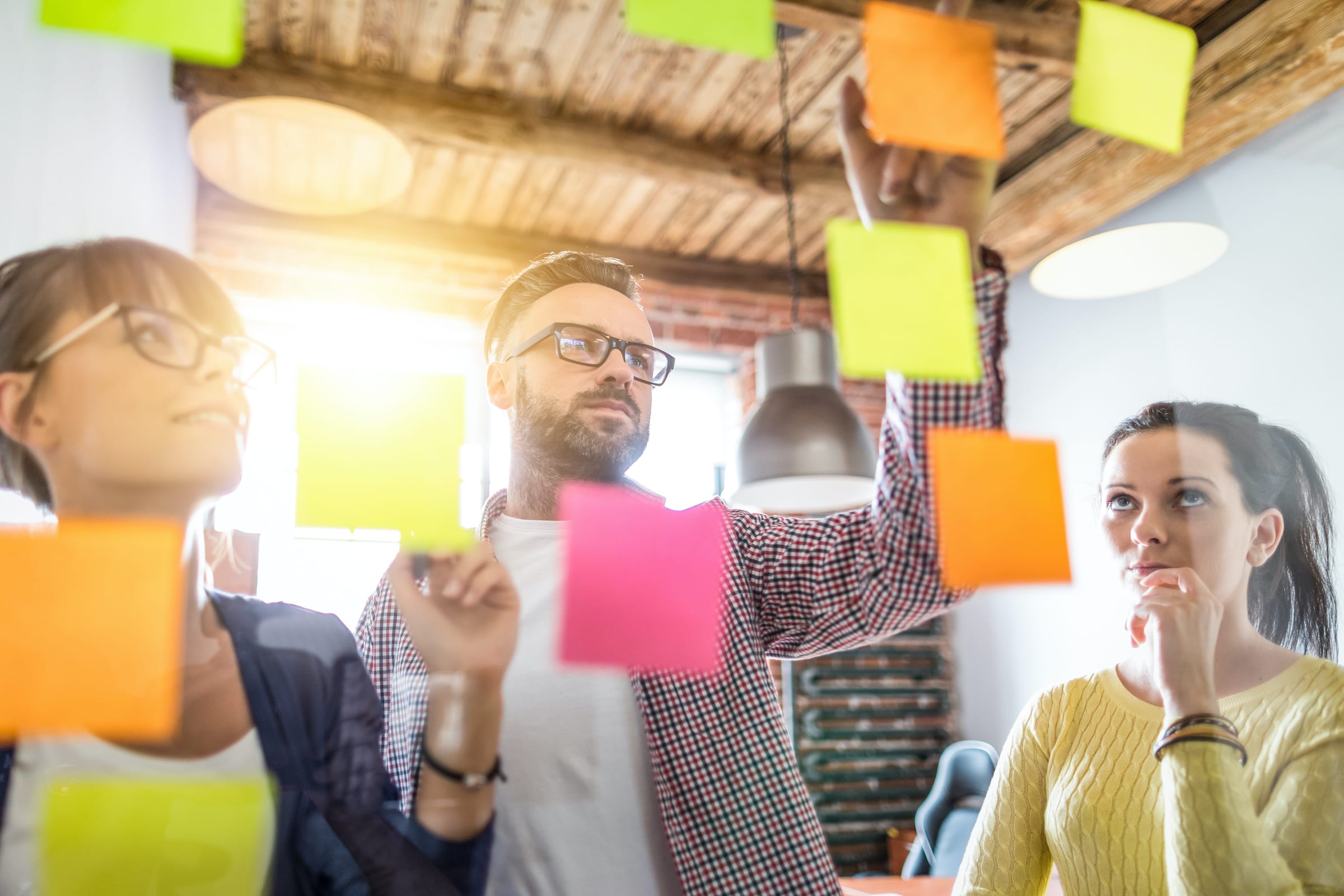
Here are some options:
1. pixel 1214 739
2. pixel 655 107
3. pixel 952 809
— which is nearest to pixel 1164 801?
pixel 1214 739

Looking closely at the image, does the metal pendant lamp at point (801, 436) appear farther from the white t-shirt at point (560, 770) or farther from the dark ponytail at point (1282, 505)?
the white t-shirt at point (560, 770)

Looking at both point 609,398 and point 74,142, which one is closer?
point 74,142

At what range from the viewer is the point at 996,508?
62 centimetres

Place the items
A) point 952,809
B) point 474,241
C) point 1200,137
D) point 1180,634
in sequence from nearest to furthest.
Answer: point 1180,634 < point 1200,137 < point 474,241 < point 952,809

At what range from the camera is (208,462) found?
1.40ft

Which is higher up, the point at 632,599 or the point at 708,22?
the point at 708,22

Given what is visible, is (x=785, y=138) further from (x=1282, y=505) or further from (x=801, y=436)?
Answer: (x=1282, y=505)

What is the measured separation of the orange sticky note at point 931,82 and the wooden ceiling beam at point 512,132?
1.54ft

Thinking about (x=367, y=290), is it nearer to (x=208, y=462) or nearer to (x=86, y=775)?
(x=208, y=462)

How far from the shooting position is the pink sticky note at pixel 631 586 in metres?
0.51

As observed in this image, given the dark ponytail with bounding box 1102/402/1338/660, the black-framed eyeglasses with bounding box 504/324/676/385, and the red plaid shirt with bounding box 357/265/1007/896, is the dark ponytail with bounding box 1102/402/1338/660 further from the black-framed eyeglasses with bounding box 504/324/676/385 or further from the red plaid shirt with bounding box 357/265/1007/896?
the black-framed eyeglasses with bounding box 504/324/676/385

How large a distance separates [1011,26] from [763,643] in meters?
0.94

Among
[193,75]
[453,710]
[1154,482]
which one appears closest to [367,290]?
[193,75]

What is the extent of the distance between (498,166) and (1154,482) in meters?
1.09
